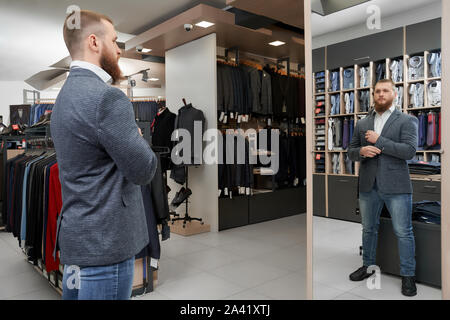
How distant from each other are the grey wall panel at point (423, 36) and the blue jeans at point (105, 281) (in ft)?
6.32

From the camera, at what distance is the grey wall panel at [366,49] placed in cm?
207

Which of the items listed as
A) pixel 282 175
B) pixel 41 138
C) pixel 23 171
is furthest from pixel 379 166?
pixel 282 175

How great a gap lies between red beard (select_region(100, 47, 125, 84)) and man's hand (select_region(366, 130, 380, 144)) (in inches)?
60.6

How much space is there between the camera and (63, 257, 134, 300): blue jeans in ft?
3.74

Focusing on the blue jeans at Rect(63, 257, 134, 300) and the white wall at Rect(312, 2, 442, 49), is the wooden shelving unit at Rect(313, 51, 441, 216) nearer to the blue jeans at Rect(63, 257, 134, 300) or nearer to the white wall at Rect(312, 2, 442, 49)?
A: the white wall at Rect(312, 2, 442, 49)

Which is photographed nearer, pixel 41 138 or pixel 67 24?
pixel 67 24

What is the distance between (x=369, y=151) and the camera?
85.1 inches

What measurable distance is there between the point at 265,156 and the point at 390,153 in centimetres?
361

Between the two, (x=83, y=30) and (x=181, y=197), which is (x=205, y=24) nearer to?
(x=181, y=197)

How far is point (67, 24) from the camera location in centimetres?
123

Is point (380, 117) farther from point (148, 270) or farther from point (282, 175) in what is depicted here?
point (282, 175)

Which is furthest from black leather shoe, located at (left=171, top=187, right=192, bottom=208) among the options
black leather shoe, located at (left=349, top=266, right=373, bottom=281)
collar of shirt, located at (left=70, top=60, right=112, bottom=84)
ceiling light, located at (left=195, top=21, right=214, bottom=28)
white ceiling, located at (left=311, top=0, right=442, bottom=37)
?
collar of shirt, located at (left=70, top=60, right=112, bottom=84)

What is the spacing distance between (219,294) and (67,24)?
2214 mm
